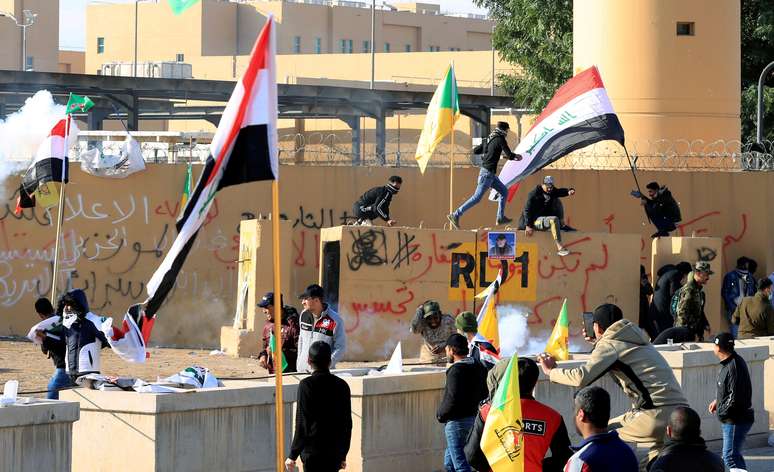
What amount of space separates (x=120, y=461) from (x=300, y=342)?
296 cm

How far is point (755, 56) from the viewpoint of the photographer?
32094 millimetres

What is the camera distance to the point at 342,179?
21.0 m

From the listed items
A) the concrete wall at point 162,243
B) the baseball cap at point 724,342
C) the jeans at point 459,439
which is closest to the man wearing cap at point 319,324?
the jeans at point 459,439

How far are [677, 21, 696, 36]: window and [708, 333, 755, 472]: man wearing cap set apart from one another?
47.5 feet

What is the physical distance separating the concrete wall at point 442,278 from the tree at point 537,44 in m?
15.6

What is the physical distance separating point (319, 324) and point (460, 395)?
7.84 feet

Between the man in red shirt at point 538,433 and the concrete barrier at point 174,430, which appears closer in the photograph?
Answer: the man in red shirt at point 538,433

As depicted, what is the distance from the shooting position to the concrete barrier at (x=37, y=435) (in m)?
8.43

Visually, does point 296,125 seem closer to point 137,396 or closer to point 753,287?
point 753,287

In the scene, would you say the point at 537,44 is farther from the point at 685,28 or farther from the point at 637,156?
the point at 637,156

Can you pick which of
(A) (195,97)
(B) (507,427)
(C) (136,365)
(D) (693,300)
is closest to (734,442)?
(B) (507,427)

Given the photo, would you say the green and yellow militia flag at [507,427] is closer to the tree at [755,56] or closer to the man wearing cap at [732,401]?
the man wearing cap at [732,401]

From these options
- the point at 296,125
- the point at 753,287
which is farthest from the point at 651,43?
the point at 296,125

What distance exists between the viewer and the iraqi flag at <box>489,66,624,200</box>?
61.1 feet
